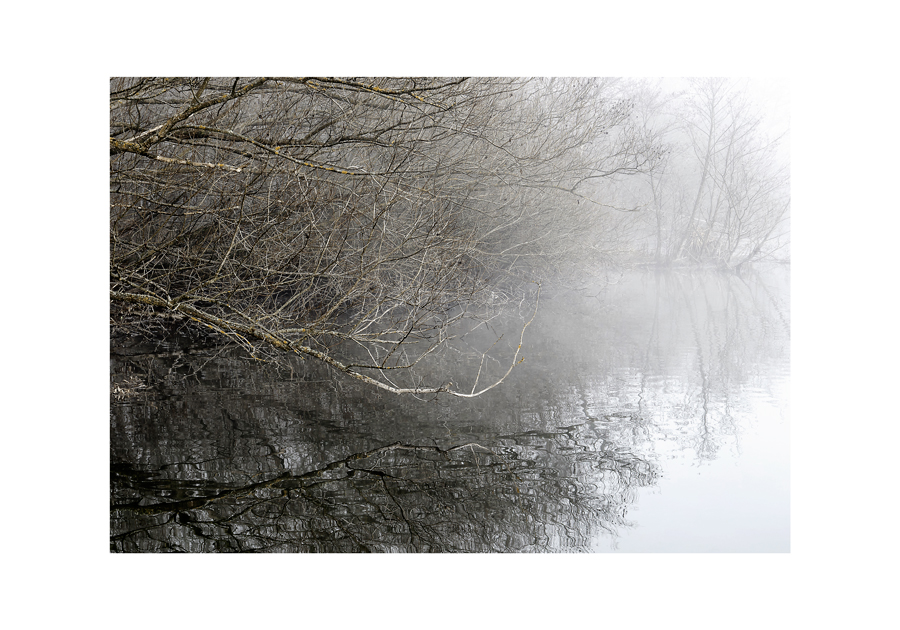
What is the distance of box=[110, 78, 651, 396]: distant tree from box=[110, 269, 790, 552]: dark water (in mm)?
522

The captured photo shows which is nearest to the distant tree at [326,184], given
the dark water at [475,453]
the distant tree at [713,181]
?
the distant tree at [713,181]

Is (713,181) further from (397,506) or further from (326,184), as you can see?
(397,506)

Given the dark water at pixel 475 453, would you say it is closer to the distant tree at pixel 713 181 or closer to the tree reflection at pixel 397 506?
the tree reflection at pixel 397 506

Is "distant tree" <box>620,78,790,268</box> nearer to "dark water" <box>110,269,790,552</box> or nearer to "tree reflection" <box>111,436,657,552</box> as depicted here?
"dark water" <box>110,269,790,552</box>

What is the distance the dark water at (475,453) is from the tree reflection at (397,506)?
10mm

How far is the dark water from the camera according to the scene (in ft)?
10.8

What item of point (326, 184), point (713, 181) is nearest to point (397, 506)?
point (326, 184)

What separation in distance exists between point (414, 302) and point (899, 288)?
9.88ft

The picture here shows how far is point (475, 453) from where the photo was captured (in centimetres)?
412

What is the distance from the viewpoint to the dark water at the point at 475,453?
10.8 feet

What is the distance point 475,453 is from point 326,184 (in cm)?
257
